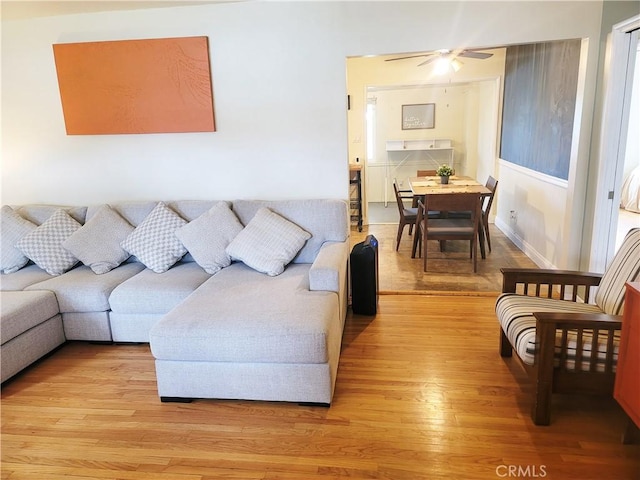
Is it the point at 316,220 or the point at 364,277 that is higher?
the point at 316,220

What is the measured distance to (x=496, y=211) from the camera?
20.6ft

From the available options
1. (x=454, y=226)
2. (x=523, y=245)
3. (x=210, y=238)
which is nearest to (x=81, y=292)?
(x=210, y=238)

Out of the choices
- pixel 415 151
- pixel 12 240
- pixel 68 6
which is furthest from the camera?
pixel 415 151

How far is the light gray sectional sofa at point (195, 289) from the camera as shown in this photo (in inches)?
86.2

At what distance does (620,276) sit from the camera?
2.24m

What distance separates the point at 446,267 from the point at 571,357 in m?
2.40

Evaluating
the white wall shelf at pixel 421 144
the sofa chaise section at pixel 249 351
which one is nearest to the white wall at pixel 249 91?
the sofa chaise section at pixel 249 351

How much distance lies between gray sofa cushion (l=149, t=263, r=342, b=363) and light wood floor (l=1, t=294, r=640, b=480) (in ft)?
1.01

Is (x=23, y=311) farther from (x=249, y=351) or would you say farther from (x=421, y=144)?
(x=421, y=144)

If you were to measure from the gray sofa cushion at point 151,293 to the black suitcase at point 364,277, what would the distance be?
1089mm

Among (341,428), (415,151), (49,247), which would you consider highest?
(415,151)

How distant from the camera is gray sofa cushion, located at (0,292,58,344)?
8.27 ft

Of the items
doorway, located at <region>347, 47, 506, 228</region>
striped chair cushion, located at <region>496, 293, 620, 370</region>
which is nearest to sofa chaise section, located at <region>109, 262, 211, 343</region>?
striped chair cushion, located at <region>496, 293, 620, 370</region>

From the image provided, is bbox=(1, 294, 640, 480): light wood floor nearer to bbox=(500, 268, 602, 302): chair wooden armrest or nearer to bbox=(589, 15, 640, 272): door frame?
bbox=(500, 268, 602, 302): chair wooden armrest
